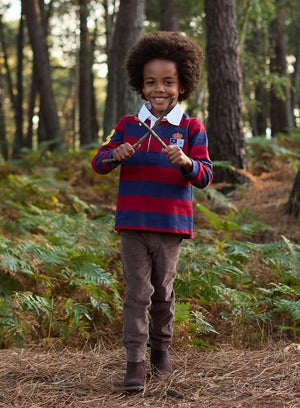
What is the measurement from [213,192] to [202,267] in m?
2.65

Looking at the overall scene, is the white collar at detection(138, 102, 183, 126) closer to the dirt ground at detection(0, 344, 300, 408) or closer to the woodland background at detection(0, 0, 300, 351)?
the woodland background at detection(0, 0, 300, 351)

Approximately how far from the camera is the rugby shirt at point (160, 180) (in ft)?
9.60

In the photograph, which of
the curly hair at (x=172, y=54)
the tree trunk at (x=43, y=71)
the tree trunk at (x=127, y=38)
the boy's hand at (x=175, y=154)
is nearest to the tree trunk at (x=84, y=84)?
the tree trunk at (x=43, y=71)

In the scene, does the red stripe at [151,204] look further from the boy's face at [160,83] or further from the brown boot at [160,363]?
the brown boot at [160,363]

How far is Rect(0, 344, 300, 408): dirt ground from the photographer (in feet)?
8.88

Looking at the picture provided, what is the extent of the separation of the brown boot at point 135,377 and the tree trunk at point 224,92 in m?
5.45

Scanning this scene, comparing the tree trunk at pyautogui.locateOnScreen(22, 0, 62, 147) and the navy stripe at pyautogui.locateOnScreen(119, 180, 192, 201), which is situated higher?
the tree trunk at pyautogui.locateOnScreen(22, 0, 62, 147)

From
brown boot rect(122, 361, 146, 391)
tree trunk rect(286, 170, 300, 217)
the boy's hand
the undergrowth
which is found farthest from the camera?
tree trunk rect(286, 170, 300, 217)

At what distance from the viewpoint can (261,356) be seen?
11.1ft

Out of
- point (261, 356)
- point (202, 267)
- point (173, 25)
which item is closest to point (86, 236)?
point (202, 267)

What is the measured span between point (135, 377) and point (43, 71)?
39.7 ft

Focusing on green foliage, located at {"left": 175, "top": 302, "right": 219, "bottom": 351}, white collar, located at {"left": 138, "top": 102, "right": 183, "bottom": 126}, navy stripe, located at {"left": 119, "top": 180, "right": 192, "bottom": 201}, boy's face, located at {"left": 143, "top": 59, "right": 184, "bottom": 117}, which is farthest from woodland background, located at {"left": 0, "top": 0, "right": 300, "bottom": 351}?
boy's face, located at {"left": 143, "top": 59, "right": 184, "bottom": 117}

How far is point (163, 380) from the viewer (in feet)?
9.83

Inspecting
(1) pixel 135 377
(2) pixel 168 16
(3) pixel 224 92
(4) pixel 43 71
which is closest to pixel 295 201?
(3) pixel 224 92
